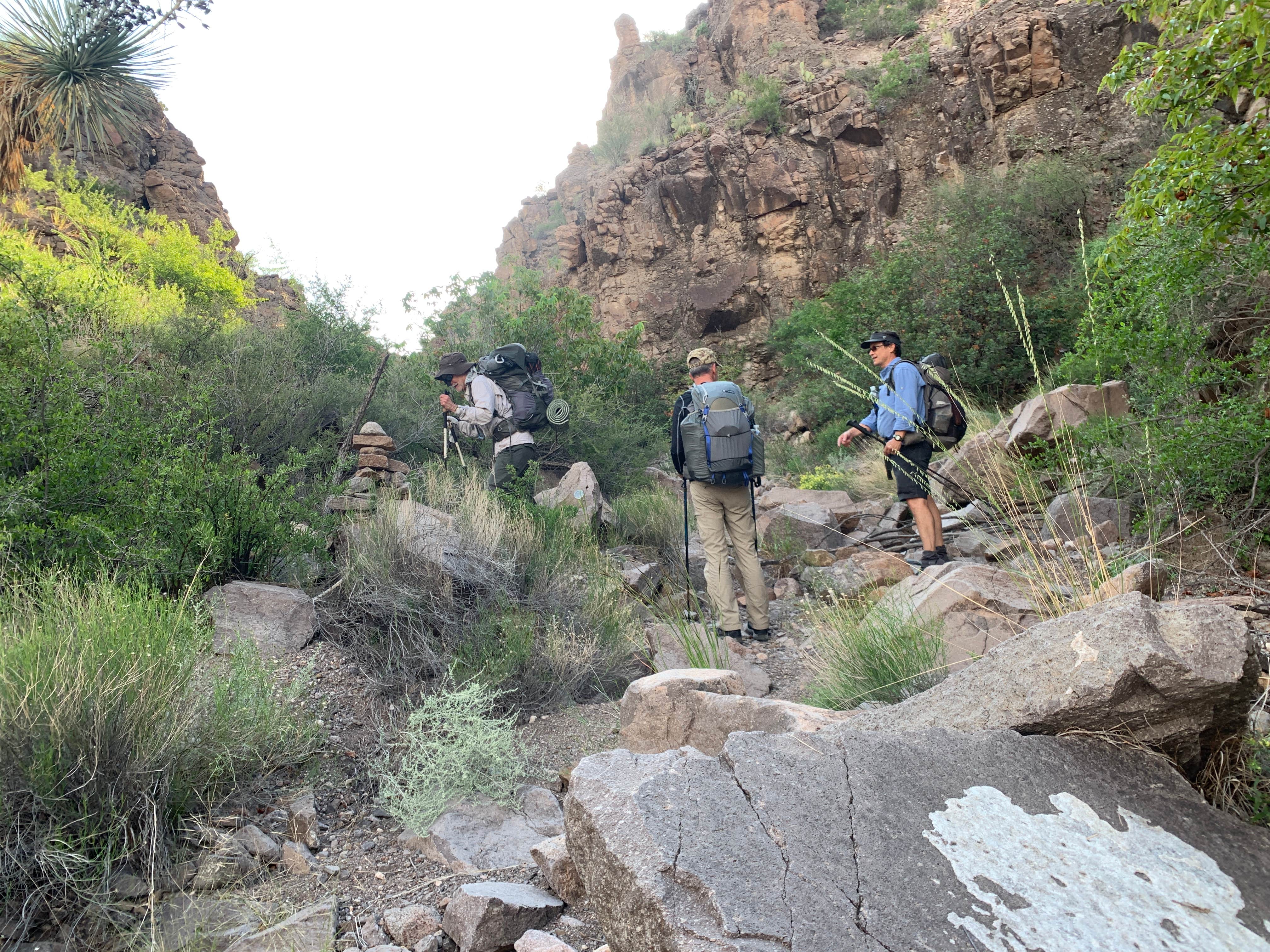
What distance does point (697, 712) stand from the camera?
3.32 metres

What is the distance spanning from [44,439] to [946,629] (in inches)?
210

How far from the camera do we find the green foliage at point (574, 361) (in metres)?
10.9

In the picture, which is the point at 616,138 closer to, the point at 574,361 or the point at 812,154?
the point at 812,154

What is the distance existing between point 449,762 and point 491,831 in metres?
0.41

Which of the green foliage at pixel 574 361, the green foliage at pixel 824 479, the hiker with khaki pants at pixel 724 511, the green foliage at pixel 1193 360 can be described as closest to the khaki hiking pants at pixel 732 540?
the hiker with khaki pants at pixel 724 511

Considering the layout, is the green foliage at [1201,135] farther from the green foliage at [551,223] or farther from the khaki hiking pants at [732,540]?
the green foliage at [551,223]

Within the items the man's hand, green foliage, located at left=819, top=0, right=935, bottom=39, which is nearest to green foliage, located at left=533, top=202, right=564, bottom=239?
green foliage, located at left=819, top=0, right=935, bottom=39

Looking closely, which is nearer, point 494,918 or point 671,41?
point 494,918

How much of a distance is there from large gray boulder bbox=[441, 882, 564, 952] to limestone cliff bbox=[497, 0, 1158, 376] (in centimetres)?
1664

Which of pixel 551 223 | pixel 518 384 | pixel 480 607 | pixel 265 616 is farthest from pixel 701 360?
pixel 551 223

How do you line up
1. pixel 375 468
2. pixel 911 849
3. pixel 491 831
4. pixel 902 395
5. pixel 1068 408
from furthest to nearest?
1. pixel 375 468
2. pixel 1068 408
3. pixel 902 395
4. pixel 491 831
5. pixel 911 849

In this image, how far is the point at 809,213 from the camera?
66.3 feet

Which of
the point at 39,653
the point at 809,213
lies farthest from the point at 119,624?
the point at 809,213

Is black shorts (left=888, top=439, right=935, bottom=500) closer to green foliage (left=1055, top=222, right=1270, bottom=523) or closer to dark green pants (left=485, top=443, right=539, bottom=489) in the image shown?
green foliage (left=1055, top=222, right=1270, bottom=523)
